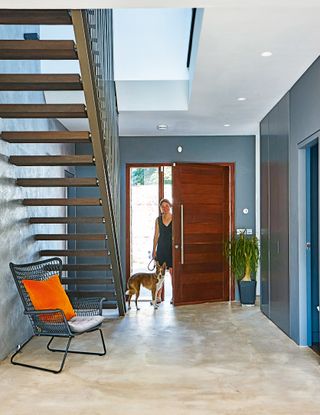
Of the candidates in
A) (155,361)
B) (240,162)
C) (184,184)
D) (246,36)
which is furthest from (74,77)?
(240,162)

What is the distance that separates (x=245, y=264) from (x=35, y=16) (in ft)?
18.2

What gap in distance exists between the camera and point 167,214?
Result: 870 cm

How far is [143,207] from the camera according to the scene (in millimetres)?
8930

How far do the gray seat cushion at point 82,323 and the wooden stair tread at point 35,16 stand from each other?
2614 millimetres

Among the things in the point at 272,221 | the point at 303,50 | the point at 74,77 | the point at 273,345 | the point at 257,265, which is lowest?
the point at 273,345

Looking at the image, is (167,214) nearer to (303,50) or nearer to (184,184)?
(184,184)

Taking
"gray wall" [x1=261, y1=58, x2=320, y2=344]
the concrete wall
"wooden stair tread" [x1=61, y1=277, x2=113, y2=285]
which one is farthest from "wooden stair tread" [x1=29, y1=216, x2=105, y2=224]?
"gray wall" [x1=261, y1=58, x2=320, y2=344]

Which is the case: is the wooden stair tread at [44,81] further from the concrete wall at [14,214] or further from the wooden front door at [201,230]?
the wooden front door at [201,230]

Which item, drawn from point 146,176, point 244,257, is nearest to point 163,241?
point 146,176

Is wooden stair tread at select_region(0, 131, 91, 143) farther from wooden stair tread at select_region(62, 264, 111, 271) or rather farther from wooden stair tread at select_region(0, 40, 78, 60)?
wooden stair tread at select_region(62, 264, 111, 271)

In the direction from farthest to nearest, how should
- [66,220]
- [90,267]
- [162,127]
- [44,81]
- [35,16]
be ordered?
[162,127] → [90,267] → [66,220] → [44,81] → [35,16]

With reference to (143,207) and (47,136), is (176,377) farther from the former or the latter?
(143,207)

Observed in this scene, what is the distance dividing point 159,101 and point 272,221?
2103mm

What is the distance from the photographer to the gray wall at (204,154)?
8.85 m
